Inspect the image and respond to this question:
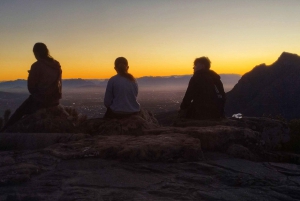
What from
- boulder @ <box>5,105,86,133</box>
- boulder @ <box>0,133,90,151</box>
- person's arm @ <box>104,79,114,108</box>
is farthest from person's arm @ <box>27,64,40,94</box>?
boulder @ <box>0,133,90,151</box>

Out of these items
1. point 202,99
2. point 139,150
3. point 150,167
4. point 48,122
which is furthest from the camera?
point 202,99

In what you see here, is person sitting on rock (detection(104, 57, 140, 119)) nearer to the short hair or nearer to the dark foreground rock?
the short hair

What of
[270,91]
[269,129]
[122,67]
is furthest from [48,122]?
[270,91]

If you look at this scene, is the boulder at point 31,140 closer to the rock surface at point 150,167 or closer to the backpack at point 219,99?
the rock surface at point 150,167

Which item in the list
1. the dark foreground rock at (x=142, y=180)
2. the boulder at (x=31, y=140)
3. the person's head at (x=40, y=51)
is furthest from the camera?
the person's head at (x=40, y=51)

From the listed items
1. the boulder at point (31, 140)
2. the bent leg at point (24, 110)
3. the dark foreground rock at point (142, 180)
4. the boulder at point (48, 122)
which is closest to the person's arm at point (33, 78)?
the bent leg at point (24, 110)

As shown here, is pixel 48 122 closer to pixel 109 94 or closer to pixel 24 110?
pixel 24 110

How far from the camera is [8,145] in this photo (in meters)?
4.97

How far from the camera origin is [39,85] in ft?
23.6

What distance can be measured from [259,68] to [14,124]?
291 feet

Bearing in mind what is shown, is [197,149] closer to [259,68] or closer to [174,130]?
[174,130]

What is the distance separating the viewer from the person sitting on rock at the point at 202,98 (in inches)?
274

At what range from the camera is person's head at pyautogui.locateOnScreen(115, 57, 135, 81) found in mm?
6664

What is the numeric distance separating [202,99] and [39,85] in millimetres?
3354
